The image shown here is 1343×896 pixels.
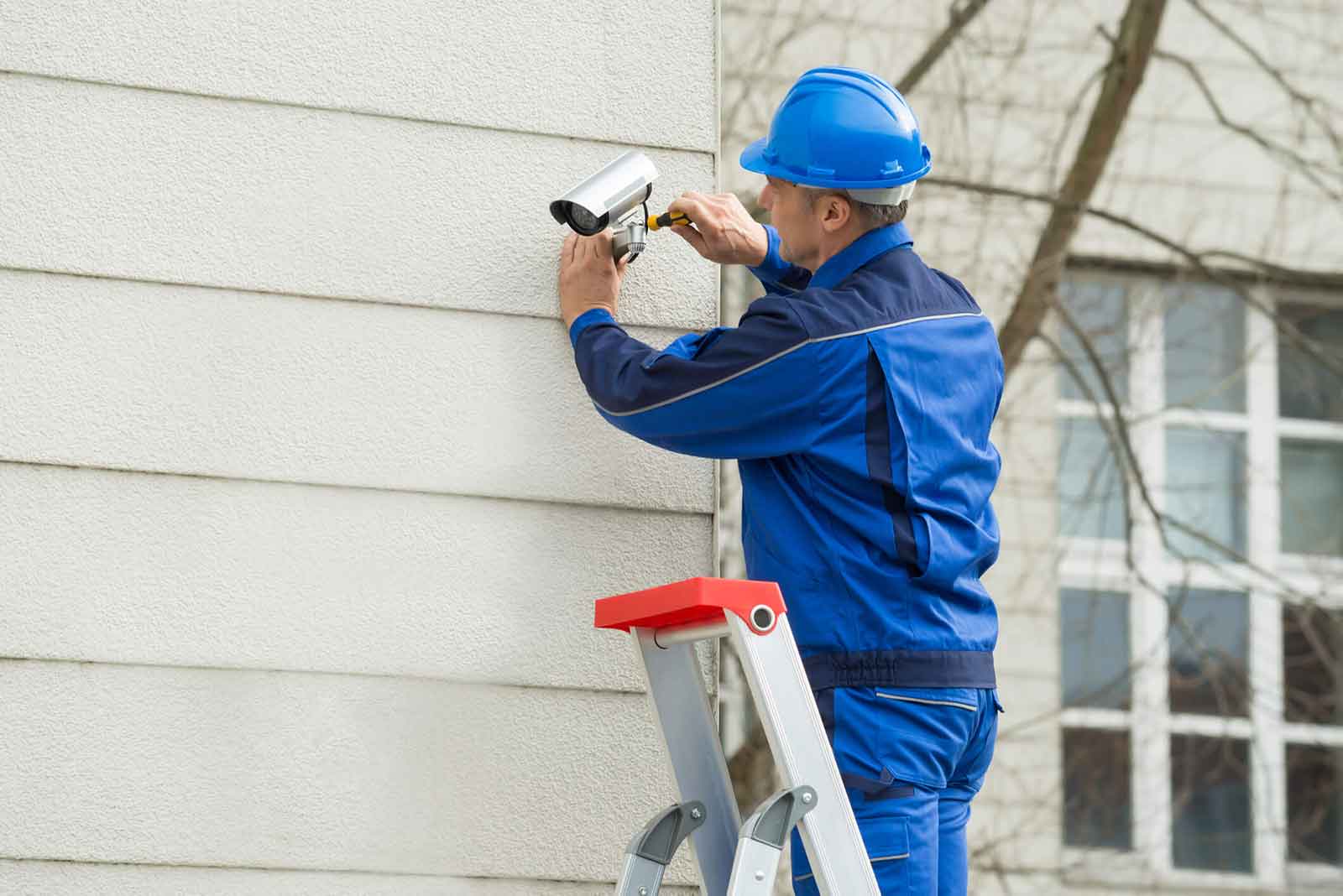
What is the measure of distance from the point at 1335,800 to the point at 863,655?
14.8ft

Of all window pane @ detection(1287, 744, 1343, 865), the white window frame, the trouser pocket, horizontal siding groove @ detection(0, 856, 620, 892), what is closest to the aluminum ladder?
the trouser pocket

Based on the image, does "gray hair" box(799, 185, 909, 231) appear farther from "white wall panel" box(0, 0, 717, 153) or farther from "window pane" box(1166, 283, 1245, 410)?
"window pane" box(1166, 283, 1245, 410)

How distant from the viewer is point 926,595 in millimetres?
2127

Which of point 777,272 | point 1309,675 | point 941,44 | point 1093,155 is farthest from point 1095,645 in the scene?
point 777,272

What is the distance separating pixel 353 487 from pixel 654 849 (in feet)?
2.25

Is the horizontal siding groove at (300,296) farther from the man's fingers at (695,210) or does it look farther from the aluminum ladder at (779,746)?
the aluminum ladder at (779,746)

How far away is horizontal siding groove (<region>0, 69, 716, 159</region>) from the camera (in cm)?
231

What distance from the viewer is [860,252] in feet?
7.54

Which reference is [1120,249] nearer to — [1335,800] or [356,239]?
[1335,800]

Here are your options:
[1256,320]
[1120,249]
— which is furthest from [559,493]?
[1256,320]

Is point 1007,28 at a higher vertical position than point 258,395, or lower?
higher

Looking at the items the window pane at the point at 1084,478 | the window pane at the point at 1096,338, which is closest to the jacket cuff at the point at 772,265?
the window pane at the point at 1096,338

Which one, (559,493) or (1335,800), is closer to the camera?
(559,493)

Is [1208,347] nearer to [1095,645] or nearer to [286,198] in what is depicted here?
[1095,645]
